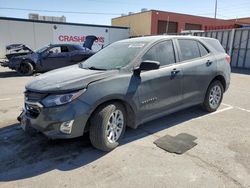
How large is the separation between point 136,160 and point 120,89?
1.05 metres

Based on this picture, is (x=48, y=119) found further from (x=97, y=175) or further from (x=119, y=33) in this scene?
(x=119, y=33)

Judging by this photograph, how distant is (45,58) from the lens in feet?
37.0

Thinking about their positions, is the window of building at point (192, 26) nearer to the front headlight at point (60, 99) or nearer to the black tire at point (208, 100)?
the black tire at point (208, 100)

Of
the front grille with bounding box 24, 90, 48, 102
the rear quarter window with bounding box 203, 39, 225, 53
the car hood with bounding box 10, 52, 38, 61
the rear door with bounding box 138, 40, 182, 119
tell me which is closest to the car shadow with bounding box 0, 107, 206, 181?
the rear door with bounding box 138, 40, 182, 119

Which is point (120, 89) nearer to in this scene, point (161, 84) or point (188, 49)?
point (161, 84)

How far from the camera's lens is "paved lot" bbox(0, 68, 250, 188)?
9.18 feet

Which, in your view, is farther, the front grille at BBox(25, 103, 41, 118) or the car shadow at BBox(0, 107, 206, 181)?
the front grille at BBox(25, 103, 41, 118)

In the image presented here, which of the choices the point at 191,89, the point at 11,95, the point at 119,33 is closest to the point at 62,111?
the point at 191,89

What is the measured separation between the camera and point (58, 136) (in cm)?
315

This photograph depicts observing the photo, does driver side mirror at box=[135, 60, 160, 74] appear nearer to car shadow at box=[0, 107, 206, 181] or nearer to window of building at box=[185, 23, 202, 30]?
car shadow at box=[0, 107, 206, 181]

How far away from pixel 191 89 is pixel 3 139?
358 centimetres

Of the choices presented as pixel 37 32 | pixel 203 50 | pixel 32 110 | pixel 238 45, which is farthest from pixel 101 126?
pixel 37 32

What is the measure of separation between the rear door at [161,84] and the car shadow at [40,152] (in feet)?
1.73

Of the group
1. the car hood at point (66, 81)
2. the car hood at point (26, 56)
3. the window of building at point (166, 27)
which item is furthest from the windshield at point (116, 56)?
the window of building at point (166, 27)
